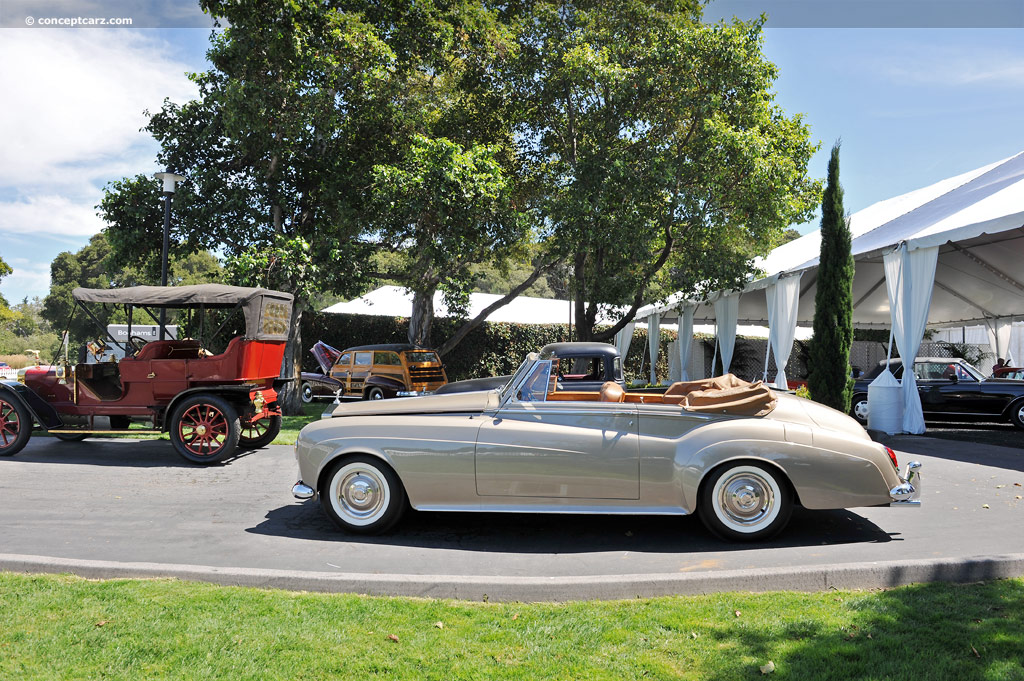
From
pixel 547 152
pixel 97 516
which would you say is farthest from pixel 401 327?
pixel 97 516

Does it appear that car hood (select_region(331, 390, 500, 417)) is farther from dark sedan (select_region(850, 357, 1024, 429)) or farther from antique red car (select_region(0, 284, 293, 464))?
dark sedan (select_region(850, 357, 1024, 429))

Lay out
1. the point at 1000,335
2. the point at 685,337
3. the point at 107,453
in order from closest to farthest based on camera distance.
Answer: the point at 107,453, the point at 1000,335, the point at 685,337

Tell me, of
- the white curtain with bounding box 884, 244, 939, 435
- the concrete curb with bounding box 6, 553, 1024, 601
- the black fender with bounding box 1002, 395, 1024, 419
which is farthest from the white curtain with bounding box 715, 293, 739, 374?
the concrete curb with bounding box 6, 553, 1024, 601

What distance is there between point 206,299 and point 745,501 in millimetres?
7275

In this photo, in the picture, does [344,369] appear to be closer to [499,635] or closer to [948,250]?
[948,250]

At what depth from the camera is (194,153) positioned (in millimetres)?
16688

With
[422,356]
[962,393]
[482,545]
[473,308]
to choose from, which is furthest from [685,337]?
[482,545]

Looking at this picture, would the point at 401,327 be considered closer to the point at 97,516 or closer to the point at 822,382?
the point at 822,382

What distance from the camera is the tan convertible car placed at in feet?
16.4

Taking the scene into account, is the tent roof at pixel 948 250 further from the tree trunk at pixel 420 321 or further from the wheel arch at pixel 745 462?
the wheel arch at pixel 745 462

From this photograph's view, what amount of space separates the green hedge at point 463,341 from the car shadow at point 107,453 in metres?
12.4

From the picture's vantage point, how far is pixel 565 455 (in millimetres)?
5074

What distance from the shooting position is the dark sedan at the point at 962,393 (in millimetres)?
12969

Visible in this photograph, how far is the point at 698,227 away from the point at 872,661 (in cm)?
1371
